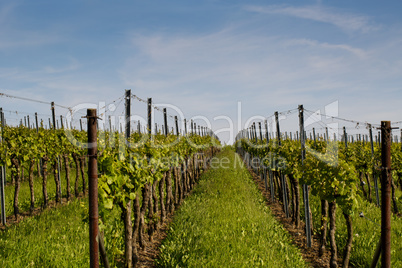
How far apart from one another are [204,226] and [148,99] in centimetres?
450

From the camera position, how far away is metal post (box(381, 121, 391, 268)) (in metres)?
4.49

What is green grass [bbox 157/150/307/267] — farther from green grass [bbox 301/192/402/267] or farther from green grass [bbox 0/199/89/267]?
green grass [bbox 0/199/89/267]

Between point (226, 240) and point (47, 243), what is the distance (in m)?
3.60

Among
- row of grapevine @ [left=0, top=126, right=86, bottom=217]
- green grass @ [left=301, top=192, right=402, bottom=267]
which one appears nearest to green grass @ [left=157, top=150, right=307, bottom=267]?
green grass @ [left=301, top=192, right=402, bottom=267]

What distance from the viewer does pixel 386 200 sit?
4.55 meters

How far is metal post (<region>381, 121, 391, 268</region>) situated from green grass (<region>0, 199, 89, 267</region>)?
4567mm

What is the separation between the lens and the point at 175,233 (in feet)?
24.2

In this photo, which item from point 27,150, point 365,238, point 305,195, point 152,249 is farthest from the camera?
point 27,150

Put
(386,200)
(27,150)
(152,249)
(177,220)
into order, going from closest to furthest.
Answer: (386,200), (152,249), (177,220), (27,150)

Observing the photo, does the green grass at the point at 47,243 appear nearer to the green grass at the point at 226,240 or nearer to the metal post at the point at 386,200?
the green grass at the point at 226,240

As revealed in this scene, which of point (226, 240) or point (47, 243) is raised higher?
point (47, 243)

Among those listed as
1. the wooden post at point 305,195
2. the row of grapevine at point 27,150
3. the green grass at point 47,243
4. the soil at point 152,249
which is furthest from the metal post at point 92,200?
the wooden post at point 305,195

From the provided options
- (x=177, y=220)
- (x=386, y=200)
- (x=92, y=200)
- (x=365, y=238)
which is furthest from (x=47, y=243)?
(x=365, y=238)

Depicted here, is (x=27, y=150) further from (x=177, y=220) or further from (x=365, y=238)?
(x=365, y=238)
